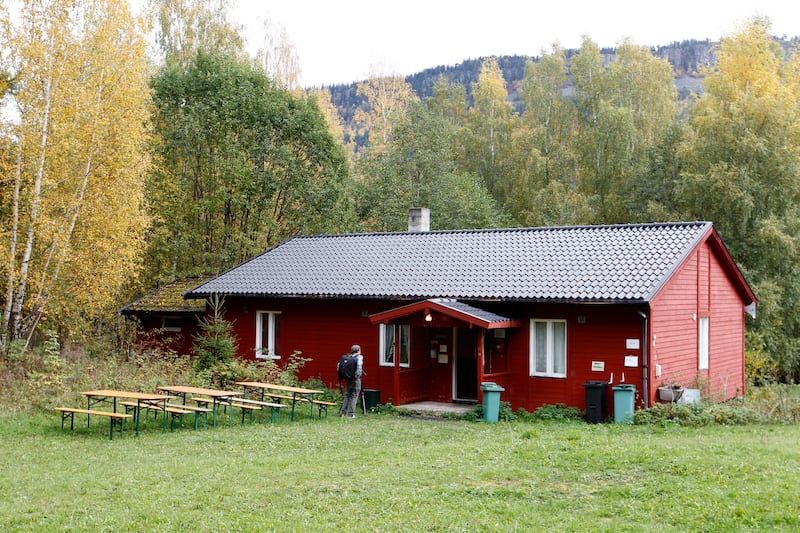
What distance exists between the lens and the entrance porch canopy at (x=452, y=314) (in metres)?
17.4

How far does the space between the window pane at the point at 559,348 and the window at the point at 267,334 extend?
25.5ft

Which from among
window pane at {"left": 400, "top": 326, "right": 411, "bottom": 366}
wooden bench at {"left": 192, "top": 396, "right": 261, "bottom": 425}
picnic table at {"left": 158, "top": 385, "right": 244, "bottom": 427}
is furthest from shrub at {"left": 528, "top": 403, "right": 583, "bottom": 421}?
picnic table at {"left": 158, "top": 385, "right": 244, "bottom": 427}

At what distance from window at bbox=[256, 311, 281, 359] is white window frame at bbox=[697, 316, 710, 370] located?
1072 cm

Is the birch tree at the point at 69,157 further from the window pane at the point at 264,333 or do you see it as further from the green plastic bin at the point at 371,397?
the green plastic bin at the point at 371,397

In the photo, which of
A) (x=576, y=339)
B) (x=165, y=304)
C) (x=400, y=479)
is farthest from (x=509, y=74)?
(x=400, y=479)

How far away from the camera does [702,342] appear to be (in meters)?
20.6

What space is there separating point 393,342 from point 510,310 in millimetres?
3292

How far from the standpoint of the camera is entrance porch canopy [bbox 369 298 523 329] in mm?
17422

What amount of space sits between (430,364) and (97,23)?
1282 cm

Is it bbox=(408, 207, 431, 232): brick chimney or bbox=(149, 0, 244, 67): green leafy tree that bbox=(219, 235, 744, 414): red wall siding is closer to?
bbox=(408, 207, 431, 232): brick chimney

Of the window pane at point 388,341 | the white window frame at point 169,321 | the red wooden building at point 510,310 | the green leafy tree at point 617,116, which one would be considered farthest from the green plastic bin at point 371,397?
the green leafy tree at point 617,116

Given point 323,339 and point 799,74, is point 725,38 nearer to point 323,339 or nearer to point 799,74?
point 799,74

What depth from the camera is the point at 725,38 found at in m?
31.8

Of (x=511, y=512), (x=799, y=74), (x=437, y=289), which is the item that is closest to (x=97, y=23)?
(x=437, y=289)
